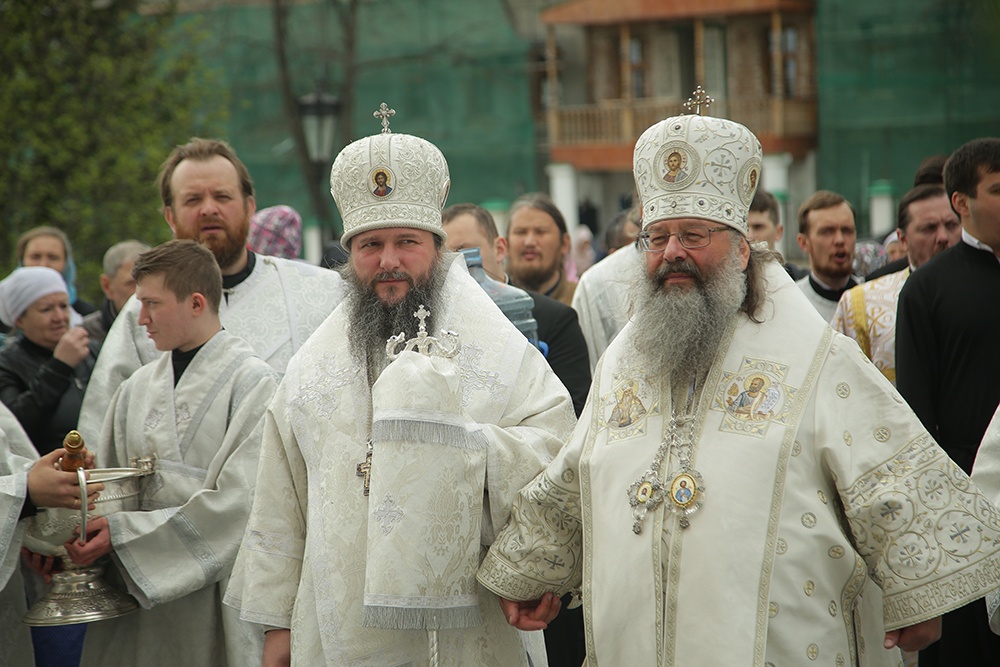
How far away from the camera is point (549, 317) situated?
512 cm

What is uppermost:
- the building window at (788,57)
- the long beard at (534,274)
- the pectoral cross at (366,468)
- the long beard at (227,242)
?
the building window at (788,57)

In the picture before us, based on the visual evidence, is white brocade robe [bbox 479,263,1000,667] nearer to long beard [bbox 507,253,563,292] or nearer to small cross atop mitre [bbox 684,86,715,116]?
small cross atop mitre [bbox 684,86,715,116]

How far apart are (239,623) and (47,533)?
2.32ft

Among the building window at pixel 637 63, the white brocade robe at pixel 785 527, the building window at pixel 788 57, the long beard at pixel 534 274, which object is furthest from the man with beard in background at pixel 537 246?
the building window at pixel 637 63

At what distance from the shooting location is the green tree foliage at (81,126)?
→ 39.5 feet

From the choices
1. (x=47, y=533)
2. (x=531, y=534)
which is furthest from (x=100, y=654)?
(x=531, y=534)

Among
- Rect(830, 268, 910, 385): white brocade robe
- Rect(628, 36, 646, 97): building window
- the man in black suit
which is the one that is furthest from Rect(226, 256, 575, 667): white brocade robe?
Rect(628, 36, 646, 97): building window

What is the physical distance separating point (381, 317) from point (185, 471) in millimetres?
1131

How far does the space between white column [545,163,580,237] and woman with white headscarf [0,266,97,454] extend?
21030mm

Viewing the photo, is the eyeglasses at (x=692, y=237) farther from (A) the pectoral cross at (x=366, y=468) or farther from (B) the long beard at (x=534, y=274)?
(B) the long beard at (x=534, y=274)

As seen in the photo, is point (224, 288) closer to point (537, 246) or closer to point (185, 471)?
point (185, 471)

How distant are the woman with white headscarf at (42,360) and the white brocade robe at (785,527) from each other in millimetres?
2880

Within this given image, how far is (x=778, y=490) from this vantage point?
121 inches

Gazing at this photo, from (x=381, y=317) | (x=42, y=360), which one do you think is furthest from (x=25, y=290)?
(x=381, y=317)
